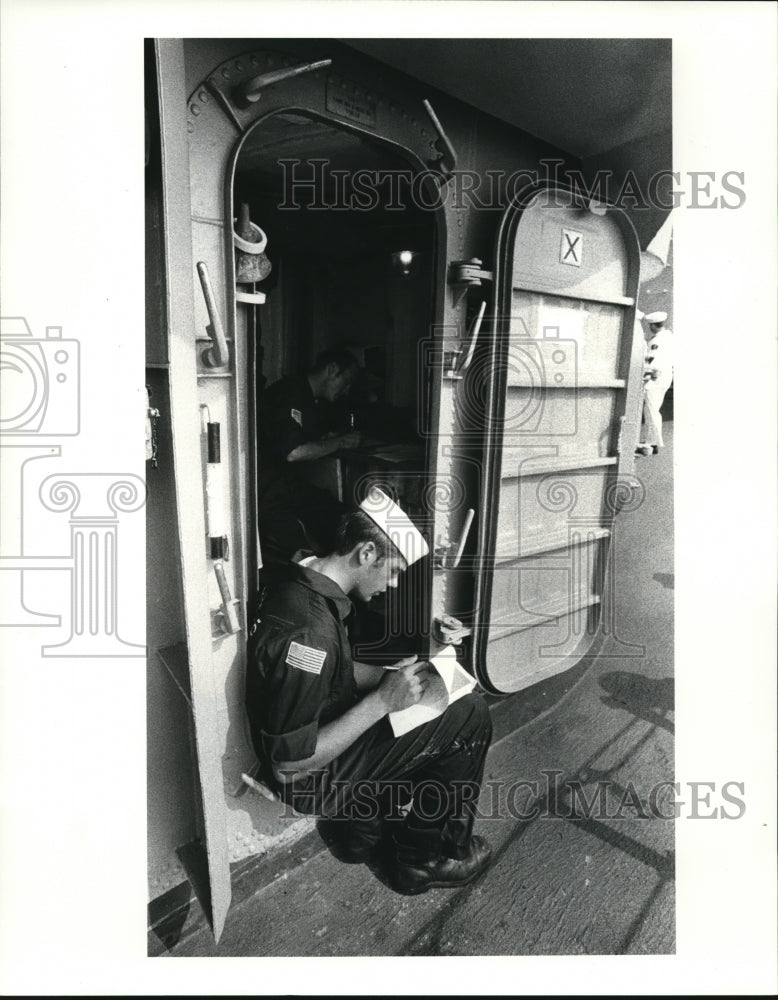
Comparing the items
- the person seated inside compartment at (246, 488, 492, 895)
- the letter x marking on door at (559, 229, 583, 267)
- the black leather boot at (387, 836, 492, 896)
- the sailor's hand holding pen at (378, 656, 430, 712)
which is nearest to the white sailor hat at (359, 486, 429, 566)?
the person seated inside compartment at (246, 488, 492, 895)

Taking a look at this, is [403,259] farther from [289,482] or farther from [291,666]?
[291,666]

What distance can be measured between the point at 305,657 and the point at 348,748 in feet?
1.08

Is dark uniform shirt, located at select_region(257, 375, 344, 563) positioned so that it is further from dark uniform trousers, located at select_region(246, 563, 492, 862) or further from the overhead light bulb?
the overhead light bulb

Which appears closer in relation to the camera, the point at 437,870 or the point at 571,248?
the point at 437,870

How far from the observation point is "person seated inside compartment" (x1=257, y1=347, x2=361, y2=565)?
78.3 inches

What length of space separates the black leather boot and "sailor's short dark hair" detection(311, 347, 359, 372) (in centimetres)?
162

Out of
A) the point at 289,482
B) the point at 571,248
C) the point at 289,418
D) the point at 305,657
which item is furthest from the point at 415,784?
the point at 571,248

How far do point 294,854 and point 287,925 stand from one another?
172 mm

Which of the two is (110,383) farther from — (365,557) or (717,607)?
(717,607)

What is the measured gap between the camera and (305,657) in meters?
1.70

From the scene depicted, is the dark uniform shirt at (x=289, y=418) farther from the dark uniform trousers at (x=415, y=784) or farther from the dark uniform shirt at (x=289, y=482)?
the dark uniform trousers at (x=415, y=784)

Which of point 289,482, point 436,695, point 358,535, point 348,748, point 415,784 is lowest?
point 415,784

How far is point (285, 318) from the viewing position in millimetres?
2949
